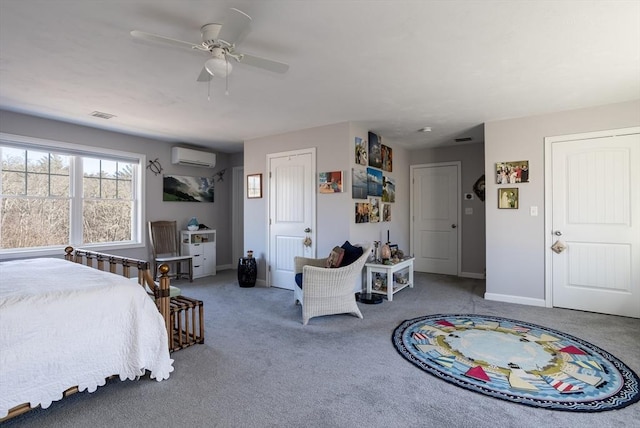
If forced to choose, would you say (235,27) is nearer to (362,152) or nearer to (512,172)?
(362,152)

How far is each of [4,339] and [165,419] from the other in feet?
3.05

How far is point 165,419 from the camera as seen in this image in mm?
1877

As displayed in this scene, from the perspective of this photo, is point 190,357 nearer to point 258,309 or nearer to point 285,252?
point 258,309

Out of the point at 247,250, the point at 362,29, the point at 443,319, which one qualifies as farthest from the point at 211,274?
the point at 362,29

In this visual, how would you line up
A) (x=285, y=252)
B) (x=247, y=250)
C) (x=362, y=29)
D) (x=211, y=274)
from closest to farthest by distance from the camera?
(x=362, y=29) → (x=285, y=252) → (x=247, y=250) → (x=211, y=274)

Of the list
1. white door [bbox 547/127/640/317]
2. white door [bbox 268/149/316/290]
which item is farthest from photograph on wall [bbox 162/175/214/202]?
white door [bbox 547/127/640/317]

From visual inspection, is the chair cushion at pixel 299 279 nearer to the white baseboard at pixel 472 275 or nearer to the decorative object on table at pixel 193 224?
the decorative object on table at pixel 193 224

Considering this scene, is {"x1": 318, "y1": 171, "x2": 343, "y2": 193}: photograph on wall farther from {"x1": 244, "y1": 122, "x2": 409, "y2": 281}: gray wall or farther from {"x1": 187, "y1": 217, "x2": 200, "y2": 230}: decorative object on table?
{"x1": 187, "y1": 217, "x2": 200, "y2": 230}: decorative object on table

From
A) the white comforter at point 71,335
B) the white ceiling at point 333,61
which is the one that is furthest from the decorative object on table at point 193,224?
the white comforter at point 71,335

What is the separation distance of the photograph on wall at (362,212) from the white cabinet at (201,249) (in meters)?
2.95

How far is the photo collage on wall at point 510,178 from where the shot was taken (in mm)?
4148

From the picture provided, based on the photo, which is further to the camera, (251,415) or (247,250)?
(247,250)

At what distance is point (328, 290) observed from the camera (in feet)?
11.3

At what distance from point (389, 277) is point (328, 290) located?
1.21m
